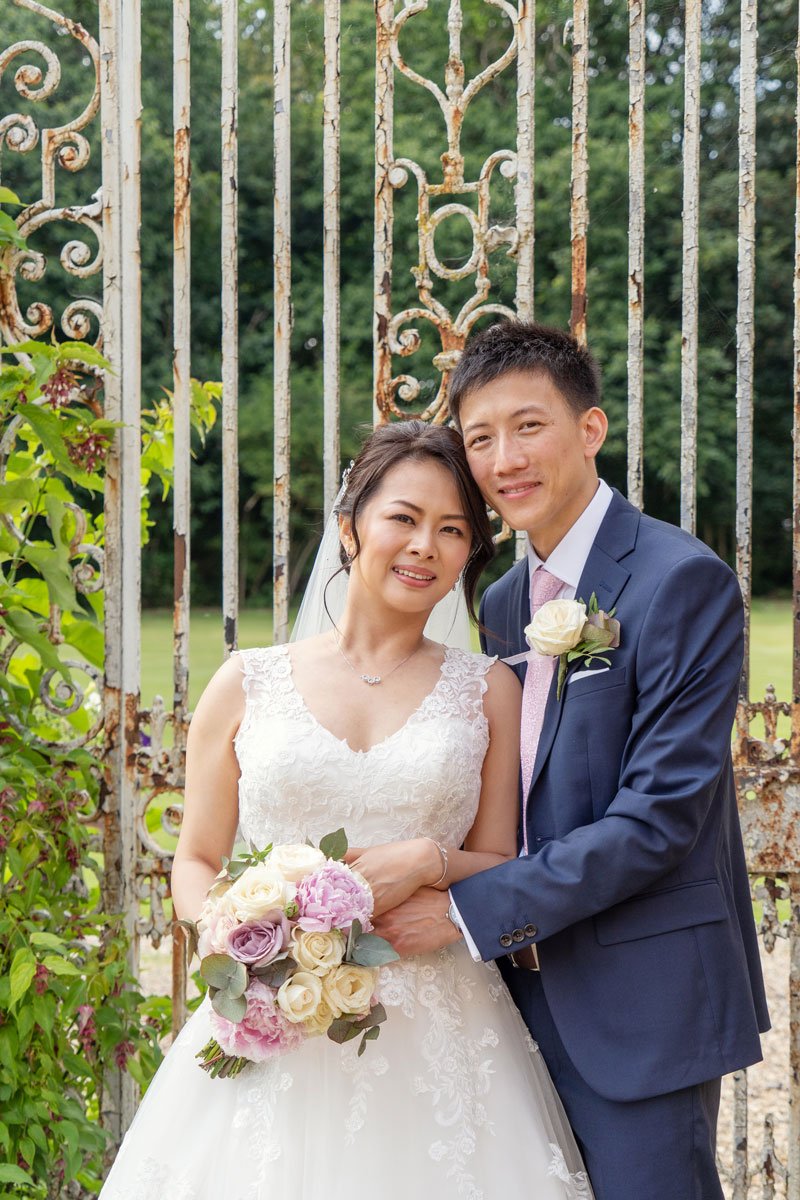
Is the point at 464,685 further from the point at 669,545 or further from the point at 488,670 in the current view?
the point at 669,545

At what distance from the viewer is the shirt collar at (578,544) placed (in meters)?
2.38

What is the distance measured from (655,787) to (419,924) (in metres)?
0.48

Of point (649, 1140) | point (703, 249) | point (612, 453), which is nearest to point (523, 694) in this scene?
point (649, 1140)

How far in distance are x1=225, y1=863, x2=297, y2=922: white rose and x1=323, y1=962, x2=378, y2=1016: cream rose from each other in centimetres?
13

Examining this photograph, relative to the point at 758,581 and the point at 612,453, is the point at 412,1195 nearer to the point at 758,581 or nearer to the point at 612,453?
the point at 612,453

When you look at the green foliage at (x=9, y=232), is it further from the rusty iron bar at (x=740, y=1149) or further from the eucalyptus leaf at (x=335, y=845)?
the rusty iron bar at (x=740, y=1149)

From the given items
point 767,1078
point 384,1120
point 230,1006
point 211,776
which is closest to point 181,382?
point 211,776

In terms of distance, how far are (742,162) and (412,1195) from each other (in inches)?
92.6

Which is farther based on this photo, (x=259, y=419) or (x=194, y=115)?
(x=259, y=419)

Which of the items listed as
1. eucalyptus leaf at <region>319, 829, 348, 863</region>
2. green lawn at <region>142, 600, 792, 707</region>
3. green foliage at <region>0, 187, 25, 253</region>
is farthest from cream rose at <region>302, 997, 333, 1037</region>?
green lawn at <region>142, 600, 792, 707</region>

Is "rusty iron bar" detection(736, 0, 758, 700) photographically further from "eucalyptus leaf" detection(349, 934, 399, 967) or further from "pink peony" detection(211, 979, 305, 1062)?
"pink peony" detection(211, 979, 305, 1062)

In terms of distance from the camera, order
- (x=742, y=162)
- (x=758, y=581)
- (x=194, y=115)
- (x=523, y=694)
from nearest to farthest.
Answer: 1. (x=523, y=694)
2. (x=742, y=162)
3. (x=194, y=115)
4. (x=758, y=581)

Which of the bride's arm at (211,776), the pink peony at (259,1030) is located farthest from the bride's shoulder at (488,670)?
the pink peony at (259,1030)

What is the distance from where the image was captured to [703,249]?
13.6 metres
